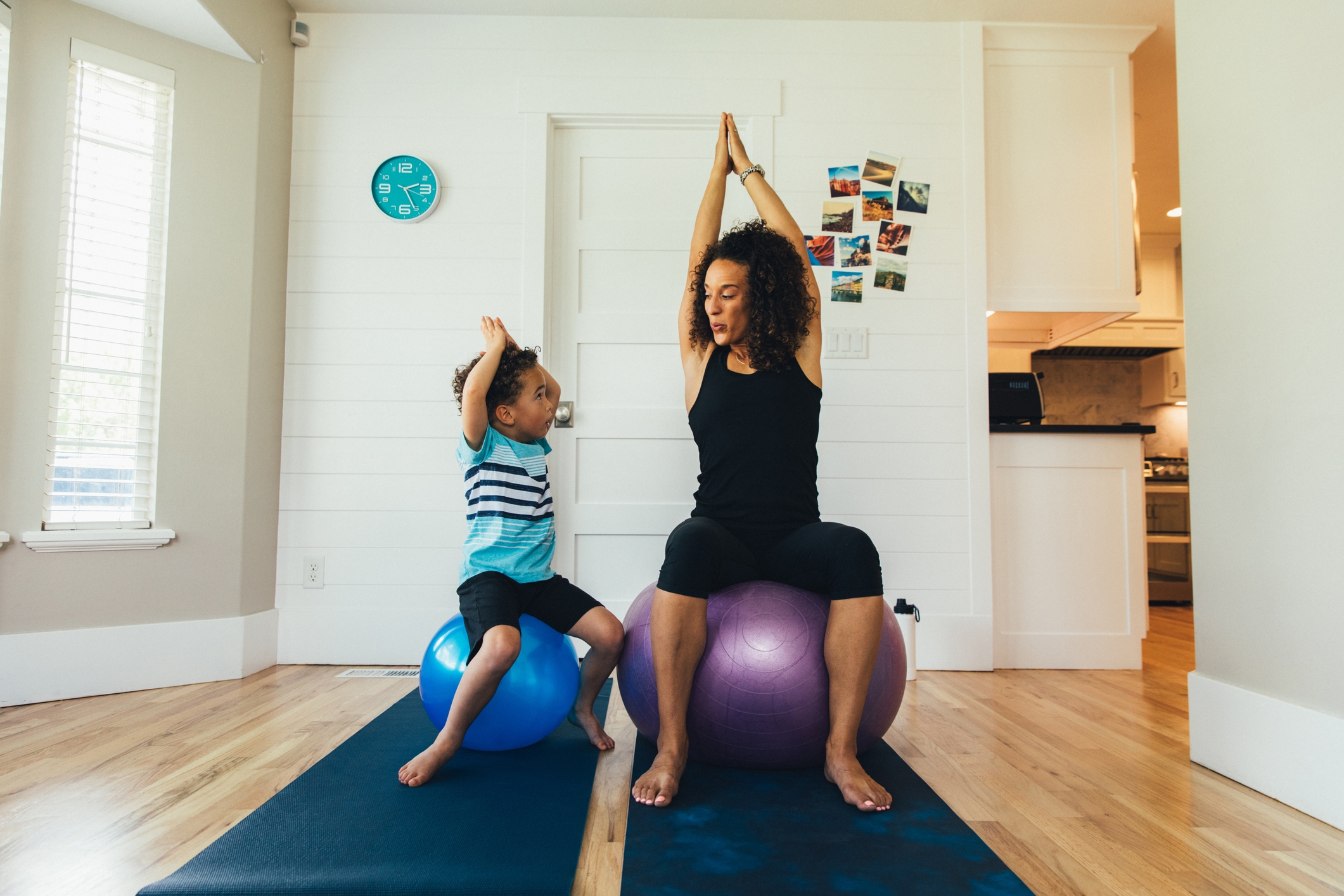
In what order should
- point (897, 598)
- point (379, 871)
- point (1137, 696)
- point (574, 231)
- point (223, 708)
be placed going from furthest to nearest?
point (574, 231) < point (897, 598) < point (1137, 696) < point (223, 708) < point (379, 871)

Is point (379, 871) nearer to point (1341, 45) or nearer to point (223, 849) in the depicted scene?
point (223, 849)

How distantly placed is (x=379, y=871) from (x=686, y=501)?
1.80 meters

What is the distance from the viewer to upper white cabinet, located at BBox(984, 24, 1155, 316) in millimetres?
2900

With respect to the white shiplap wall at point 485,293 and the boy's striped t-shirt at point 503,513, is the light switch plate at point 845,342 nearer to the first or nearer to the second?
the white shiplap wall at point 485,293

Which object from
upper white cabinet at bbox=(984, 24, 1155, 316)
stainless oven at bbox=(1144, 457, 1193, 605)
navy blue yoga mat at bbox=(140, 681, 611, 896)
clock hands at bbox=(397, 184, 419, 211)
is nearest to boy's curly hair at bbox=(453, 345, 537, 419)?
navy blue yoga mat at bbox=(140, 681, 611, 896)

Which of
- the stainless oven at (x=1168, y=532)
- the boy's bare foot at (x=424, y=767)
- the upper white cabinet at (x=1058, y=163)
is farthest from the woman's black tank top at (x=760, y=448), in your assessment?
the stainless oven at (x=1168, y=532)

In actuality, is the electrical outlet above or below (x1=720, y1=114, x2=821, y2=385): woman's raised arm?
below

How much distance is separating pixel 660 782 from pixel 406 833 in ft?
1.47

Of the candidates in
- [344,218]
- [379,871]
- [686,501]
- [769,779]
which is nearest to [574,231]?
[344,218]

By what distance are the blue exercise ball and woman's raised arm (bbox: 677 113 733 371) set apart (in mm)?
725

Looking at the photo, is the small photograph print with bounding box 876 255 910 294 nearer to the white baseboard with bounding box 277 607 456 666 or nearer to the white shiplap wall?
the white shiplap wall

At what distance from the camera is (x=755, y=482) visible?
168 centimetres

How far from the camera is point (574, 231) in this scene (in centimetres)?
289

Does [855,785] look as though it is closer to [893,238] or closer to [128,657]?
[893,238]
